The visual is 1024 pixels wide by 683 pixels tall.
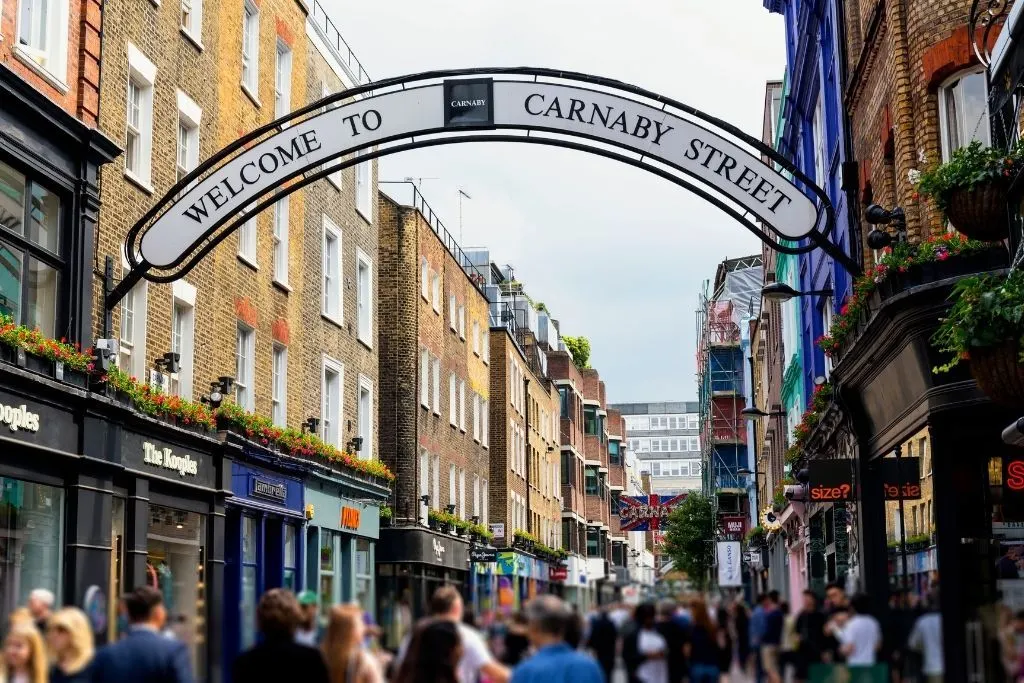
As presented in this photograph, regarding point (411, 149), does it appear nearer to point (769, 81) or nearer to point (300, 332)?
point (300, 332)

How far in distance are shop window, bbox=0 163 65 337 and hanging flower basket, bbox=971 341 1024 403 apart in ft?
35.1

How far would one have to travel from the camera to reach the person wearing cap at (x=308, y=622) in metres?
8.00

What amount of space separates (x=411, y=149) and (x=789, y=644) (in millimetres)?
10520

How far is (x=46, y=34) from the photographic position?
61.1ft

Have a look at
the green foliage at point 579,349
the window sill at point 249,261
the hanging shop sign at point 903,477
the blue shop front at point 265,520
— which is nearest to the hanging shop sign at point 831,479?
the hanging shop sign at point 903,477

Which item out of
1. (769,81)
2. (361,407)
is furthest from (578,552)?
(361,407)

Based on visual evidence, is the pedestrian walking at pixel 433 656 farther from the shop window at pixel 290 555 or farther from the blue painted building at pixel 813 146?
the shop window at pixel 290 555

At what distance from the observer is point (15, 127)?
1747cm

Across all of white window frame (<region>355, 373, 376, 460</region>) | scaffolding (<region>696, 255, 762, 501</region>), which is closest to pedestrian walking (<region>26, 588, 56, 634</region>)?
white window frame (<region>355, 373, 376, 460</region>)

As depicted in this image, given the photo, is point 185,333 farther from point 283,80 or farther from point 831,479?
point 831,479

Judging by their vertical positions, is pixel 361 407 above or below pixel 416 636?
above

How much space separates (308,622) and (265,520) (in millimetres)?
18377

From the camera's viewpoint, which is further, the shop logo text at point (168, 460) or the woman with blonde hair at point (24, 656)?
the shop logo text at point (168, 460)

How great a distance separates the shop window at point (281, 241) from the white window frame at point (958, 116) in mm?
13806
